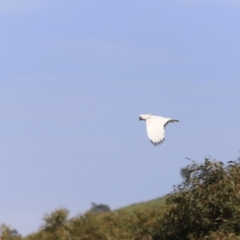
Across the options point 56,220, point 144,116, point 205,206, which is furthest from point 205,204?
point 56,220

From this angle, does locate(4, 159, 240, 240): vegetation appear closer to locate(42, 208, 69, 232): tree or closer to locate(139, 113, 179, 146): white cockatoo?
locate(139, 113, 179, 146): white cockatoo

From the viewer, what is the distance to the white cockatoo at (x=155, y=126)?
1794 cm

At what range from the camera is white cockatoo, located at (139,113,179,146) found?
17.9 metres

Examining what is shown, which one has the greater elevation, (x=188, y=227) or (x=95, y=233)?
(x=95, y=233)

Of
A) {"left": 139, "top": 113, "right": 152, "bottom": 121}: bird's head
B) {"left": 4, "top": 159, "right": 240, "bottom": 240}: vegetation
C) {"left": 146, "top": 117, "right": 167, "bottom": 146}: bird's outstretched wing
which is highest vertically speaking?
{"left": 139, "top": 113, "right": 152, "bottom": 121}: bird's head

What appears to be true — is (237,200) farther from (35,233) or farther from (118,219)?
(35,233)

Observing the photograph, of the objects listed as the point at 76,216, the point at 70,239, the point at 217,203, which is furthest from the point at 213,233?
the point at 76,216

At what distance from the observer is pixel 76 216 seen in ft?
133

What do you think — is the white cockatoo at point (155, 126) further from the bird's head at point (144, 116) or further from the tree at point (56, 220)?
the tree at point (56, 220)

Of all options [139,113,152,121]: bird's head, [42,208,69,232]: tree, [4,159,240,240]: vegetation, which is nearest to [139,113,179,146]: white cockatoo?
[139,113,152,121]: bird's head

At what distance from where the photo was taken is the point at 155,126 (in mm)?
18500

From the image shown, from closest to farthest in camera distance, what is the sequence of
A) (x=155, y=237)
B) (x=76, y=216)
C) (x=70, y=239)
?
(x=155, y=237)
(x=70, y=239)
(x=76, y=216)

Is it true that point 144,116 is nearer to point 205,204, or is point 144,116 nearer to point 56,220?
point 205,204

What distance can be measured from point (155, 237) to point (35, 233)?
65.6 ft
